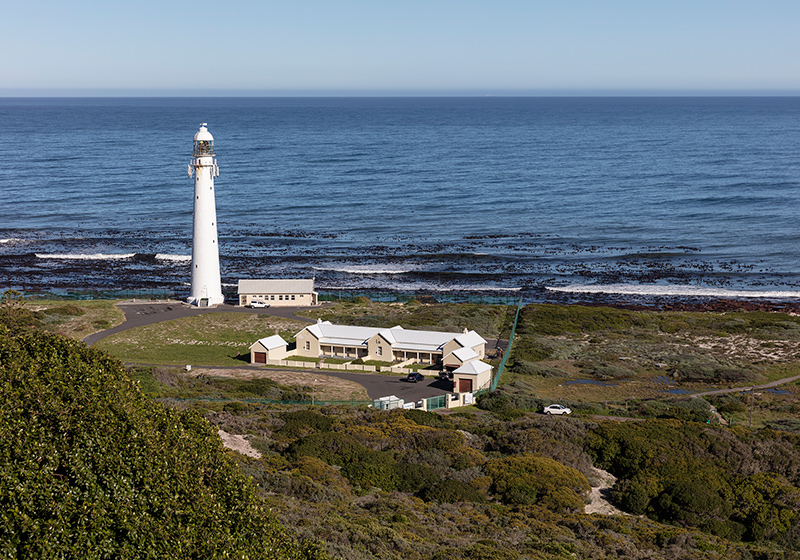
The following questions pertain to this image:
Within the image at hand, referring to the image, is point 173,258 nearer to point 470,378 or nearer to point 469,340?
point 469,340

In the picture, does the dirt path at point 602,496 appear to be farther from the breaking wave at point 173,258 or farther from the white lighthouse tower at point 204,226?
the breaking wave at point 173,258

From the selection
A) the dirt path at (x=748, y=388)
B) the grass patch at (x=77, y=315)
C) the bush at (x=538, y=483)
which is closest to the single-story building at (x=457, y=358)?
the dirt path at (x=748, y=388)

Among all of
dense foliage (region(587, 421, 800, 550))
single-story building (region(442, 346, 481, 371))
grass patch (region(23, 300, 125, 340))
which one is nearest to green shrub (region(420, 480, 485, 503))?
dense foliage (region(587, 421, 800, 550))

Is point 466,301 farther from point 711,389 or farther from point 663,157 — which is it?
point 663,157

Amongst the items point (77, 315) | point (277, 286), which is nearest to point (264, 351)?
point (277, 286)

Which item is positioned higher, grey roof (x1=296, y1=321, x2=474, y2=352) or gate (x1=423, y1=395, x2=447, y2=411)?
grey roof (x1=296, y1=321, x2=474, y2=352)

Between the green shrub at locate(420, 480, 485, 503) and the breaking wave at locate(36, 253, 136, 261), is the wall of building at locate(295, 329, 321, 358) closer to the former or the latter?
the green shrub at locate(420, 480, 485, 503)

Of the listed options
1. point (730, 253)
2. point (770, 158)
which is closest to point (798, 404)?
point (730, 253)
